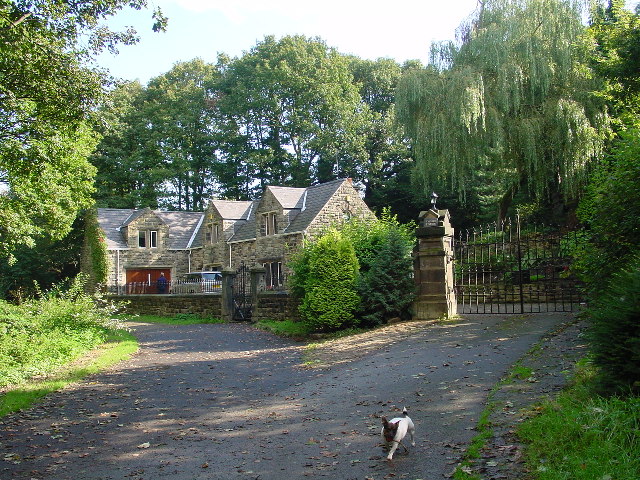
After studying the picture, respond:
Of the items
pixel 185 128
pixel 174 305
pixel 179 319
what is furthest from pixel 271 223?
pixel 185 128

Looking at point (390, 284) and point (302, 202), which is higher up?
point (302, 202)

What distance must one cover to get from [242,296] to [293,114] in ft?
94.8

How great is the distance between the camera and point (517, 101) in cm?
2083

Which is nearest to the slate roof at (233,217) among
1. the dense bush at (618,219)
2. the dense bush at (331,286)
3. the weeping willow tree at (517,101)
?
the weeping willow tree at (517,101)

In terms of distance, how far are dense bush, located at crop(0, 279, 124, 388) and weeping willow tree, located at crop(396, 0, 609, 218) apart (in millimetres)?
13445

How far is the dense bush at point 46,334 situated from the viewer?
1102 cm

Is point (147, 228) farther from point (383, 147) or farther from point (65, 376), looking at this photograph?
point (65, 376)

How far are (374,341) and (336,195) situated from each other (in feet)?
67.6

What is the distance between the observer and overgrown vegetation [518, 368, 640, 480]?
13.8ft

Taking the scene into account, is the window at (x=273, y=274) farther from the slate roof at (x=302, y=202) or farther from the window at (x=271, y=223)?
the slate roof at (x=302, y=202)

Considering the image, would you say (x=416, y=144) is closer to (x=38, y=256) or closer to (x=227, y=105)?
(x=227, y=105)

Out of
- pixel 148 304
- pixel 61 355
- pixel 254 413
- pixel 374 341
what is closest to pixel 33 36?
pixel 61 355

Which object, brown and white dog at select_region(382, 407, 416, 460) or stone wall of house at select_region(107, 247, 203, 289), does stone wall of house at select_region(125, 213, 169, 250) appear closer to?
stone wall of house at select_region(107, 247, 203, 289)

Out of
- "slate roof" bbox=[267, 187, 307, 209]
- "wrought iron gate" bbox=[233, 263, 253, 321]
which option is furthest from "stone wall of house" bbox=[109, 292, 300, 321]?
"slate roof" bbox=[267, 187, 307, 209]
